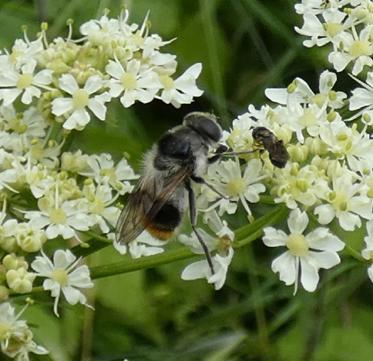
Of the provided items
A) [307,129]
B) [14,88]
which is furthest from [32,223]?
[307,129]

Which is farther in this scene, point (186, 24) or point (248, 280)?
point (186, 24)

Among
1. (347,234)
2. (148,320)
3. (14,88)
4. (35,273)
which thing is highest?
(14,88)

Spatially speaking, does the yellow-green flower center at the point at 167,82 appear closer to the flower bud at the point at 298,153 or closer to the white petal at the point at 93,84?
the white petal at the point at 93,84

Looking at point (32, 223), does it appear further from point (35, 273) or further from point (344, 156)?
point (344, 156)

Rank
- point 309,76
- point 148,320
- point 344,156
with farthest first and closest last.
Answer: point 309,76 → point 148,320 → point 344,156

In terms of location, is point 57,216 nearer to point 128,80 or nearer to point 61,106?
point 61,106
